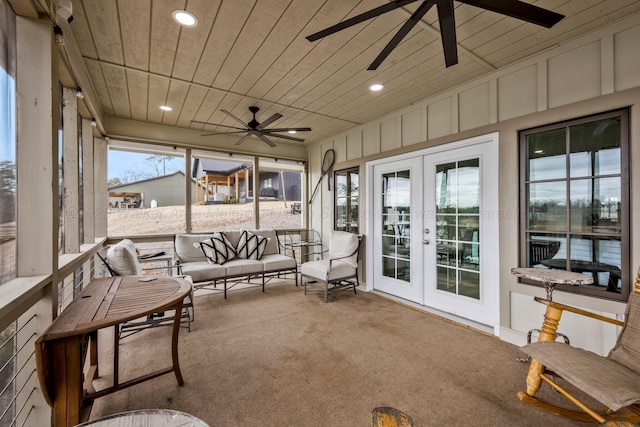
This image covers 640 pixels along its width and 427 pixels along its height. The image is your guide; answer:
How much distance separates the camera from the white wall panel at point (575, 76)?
232 centimetres

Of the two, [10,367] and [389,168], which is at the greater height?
[389,168]

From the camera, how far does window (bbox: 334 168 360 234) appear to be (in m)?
4.94

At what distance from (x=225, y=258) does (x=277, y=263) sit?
816mm

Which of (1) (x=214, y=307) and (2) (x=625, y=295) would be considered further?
(1) (x=214, y=307)

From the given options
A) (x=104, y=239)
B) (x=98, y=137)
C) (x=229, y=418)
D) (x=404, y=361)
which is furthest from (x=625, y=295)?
(x=98, y=137)

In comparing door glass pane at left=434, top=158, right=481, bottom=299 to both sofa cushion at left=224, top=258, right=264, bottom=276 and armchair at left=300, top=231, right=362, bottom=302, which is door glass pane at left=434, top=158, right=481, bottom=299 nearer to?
armchair at left=300, top=231, right=362, bottom=302

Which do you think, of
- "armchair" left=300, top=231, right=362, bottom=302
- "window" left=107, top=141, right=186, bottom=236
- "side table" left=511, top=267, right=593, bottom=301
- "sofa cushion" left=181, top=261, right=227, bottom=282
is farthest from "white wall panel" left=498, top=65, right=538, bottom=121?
"window" left=107, top=141, right=186, bottom=236

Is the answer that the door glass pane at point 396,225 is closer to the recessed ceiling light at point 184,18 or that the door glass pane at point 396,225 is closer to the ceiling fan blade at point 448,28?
the ceiling fan blade at point 448,28

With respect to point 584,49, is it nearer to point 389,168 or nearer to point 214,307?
point 389,168

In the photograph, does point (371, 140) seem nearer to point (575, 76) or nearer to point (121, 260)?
point (575, 76)

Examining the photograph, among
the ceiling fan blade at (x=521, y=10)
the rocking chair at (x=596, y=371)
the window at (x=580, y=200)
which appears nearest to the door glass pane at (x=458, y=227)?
the window at (x=580, y=200)

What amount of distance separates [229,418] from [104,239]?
3.38 metres

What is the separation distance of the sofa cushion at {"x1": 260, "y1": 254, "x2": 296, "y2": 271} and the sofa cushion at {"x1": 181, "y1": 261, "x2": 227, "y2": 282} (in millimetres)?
687

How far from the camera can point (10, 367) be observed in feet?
5.12
